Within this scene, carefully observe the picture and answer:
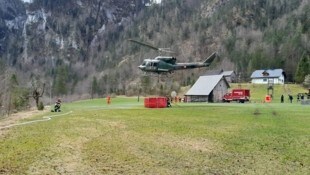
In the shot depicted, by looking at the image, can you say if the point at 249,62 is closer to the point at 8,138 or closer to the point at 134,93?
the point at 134,93

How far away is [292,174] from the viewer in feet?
60.2

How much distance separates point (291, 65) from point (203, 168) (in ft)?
404

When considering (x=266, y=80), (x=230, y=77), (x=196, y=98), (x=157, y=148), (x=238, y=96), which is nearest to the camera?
(x=157, y=148)

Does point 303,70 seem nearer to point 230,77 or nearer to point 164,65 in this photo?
point 230,77

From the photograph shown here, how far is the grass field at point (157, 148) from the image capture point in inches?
732

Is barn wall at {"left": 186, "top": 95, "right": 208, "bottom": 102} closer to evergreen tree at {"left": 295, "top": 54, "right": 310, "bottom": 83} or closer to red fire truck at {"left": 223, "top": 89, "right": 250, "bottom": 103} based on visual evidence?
red fire truck at {"left": 223, "top": 89, "right": 250, "bottom": 103}

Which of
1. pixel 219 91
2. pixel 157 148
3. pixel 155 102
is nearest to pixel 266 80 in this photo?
pixel 219 91

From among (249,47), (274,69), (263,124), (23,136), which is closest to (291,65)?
(274,69)

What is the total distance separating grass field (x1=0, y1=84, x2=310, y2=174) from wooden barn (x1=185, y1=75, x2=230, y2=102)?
1754 inches

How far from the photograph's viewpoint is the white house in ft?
410

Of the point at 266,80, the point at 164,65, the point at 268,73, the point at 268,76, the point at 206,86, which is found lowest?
the point at 206,86

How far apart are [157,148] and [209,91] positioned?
177ft

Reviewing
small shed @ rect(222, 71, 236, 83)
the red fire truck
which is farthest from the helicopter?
small shed @ rect(222, 71, 236, 83)

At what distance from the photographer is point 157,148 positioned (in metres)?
22.3
